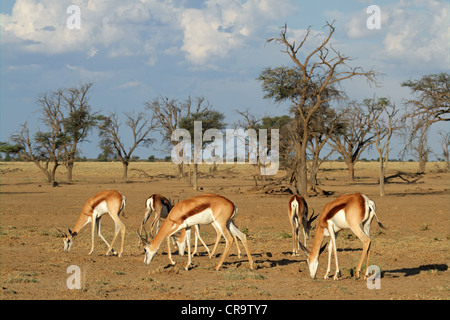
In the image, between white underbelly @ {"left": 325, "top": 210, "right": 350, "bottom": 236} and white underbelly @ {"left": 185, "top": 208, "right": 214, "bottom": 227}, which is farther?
white underbelly @ {"left": 185, "top": 208, "right": 214, "bottom": 227}

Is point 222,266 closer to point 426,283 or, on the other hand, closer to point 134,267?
point 134,267

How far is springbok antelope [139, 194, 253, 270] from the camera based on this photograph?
10727 mm

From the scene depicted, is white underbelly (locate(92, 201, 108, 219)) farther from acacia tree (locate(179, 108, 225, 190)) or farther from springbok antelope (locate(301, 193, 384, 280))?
acacia tree (locate(179, 108, 225, 190))

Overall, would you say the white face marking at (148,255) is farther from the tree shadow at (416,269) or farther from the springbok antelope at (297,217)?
the tree shadow at (416,269)

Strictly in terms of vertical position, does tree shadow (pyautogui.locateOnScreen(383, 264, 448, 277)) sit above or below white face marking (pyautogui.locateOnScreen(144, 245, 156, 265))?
below

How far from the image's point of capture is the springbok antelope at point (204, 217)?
1073 centimetres

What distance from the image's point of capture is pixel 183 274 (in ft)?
34.3

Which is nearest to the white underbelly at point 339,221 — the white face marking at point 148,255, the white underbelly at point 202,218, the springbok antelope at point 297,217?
the white underbelly at point 202,218

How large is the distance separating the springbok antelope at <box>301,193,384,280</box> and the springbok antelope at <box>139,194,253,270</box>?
149 centimetres

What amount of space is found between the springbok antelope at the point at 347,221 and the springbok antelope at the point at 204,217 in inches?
58.7

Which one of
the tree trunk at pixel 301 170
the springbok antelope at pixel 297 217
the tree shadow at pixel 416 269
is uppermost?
the tree trunk at pixel 301 170

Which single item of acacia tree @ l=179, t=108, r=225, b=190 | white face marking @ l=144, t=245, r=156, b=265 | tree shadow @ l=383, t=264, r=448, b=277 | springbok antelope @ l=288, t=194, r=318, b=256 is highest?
acacia tree @ l=179, t=108, r=225, b=190

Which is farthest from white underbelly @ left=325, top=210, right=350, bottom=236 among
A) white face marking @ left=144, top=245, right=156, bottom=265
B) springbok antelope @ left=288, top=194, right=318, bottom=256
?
white face marking @ left=144, top=245, right=156, bottom=265
